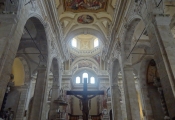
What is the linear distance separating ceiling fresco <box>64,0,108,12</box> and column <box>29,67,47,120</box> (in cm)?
546

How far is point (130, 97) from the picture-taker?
→ 318 inches

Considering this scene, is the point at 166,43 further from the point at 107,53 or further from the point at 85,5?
the point at 107,53

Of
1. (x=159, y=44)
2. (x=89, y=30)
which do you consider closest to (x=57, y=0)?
(x=89, y=30)

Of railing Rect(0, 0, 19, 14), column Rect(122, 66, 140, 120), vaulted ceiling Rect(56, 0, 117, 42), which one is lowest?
column Rect(122, 66, 140, 120)

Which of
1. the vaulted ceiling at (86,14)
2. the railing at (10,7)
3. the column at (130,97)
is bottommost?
the column at (130,97)

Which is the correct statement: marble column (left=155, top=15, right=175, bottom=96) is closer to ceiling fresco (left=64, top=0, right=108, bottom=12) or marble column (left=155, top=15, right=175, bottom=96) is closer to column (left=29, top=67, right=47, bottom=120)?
column (left=29, top=67, right=47, bottom=120)

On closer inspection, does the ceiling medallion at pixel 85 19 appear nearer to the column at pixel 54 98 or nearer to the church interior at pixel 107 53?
the church interior at pixel 107 53

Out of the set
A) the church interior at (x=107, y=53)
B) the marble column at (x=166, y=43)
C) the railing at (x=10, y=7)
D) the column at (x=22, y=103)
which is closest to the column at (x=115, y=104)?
the church interior at (x=107, y=53)

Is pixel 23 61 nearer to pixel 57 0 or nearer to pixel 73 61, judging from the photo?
pixel 57 0

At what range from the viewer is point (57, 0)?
35.0ft

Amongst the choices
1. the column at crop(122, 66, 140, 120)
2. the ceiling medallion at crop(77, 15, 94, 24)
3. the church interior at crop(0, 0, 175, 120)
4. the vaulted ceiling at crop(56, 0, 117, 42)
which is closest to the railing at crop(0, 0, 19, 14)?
the church interior at crop(0, 0, 175, 120)

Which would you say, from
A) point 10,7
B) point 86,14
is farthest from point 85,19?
point 10,7

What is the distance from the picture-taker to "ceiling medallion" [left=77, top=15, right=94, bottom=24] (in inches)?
507

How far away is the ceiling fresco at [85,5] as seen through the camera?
1130 centimetres
